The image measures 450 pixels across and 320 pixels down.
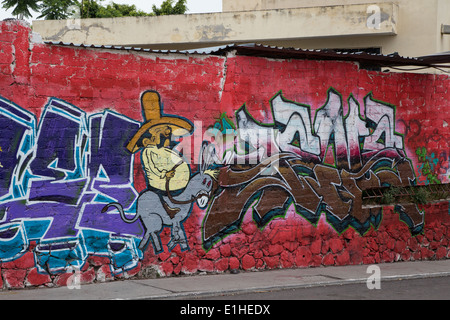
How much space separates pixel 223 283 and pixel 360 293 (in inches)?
75.3

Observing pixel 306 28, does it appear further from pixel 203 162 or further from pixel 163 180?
pixel 163 180

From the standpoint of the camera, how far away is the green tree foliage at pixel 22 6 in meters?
33.0

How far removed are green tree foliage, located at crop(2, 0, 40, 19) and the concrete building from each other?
13119 millimetres

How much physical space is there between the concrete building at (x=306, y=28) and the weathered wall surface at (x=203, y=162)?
17.0ft

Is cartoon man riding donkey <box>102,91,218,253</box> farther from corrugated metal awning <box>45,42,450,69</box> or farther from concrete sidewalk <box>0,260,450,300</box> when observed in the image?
corrugated metal awning <box>45,42,450,69</box>

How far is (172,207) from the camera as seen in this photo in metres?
10.2

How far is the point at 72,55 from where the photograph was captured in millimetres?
9203

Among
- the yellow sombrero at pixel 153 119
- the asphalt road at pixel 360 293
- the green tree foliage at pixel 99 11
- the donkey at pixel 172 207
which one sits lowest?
the asphalt road at pixel 360 293

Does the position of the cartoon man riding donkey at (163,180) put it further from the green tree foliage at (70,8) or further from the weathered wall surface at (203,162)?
the green tree foliage at (70,8)

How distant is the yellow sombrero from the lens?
32.1 feet

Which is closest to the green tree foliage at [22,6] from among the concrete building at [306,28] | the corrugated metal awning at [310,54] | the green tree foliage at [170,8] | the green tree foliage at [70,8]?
the green tree foliage at [70,8]

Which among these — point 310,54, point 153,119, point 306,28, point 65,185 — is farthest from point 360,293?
point 306,28
